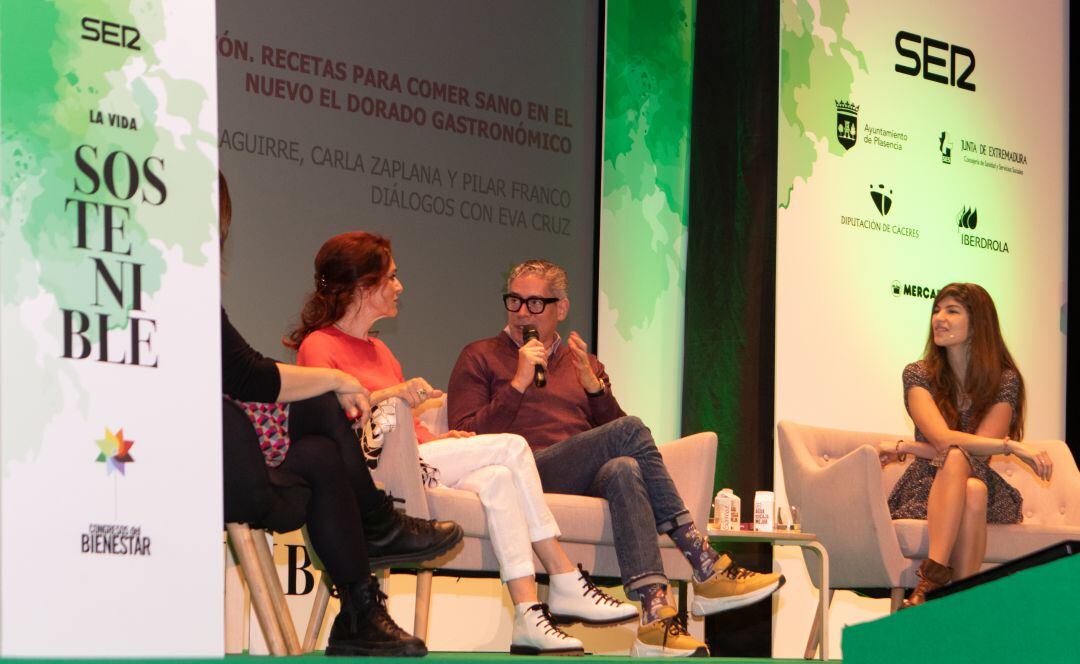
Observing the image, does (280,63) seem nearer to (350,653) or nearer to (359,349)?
(359,349)

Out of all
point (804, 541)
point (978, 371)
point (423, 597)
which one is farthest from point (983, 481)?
point (423, 597)

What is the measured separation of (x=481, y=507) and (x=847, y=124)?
3.02 metres

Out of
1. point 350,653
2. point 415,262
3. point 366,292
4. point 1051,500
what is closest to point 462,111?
point 415,262

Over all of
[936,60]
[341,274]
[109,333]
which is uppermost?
[936,60]

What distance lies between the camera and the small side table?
4137mm

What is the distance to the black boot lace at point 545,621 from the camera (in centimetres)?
323

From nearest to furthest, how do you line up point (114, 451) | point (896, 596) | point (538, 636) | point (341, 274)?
point (114, 451), point (538, 636), point (341, 274), point (896, 596)

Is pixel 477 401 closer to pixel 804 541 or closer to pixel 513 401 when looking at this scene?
pixel 513 401

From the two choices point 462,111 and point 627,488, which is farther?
point 462,111

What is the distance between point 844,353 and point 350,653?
351 cm

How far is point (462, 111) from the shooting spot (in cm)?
570

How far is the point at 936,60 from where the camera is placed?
6223mm

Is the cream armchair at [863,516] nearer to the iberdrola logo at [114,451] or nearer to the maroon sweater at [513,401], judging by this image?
the maroon sweater at [513,401]

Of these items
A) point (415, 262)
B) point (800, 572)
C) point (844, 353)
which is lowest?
point (800, 572)
